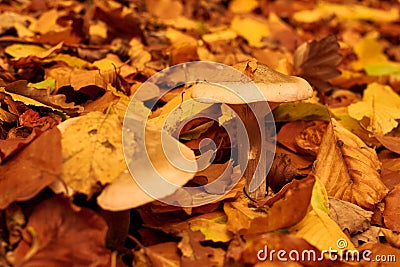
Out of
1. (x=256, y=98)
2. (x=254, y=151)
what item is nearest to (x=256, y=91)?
(x=256, y=98)

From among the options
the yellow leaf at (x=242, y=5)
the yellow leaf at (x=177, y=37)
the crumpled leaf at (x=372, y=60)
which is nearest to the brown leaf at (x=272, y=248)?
the yellow leaf at (x=177, y=37)

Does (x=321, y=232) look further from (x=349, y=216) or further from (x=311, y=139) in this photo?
(x=311, y=139)

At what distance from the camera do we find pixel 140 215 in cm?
122

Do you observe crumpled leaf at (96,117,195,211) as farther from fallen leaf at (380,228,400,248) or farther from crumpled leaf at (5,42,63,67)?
crumpled leaf at (5,42,63,67)

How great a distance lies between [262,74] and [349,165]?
39 centimetres

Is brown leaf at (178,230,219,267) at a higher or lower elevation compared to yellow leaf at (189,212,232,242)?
higher

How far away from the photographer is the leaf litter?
1.05 meters

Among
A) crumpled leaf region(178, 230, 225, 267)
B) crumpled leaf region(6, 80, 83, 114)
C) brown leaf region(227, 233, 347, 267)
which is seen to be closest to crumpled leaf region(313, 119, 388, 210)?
brown leaf region(227, 233, 347, 267)

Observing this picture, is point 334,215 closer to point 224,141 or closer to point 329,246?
point 329,246

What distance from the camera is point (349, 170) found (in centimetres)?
144

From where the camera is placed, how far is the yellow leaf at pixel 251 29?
2561 mm

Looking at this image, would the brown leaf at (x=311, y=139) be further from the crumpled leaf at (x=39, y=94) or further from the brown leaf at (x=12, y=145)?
the brown leaf at (x=12, y=145)

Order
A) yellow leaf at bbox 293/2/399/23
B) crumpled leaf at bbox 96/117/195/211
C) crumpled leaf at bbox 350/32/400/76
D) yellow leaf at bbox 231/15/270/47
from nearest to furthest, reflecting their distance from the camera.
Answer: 1. crumpled leaf at bbox 96/117/195/211
2. crumpled leaf at bbox 350/32/400/76
3. yellow leaf at bbox 231/15/270/47
4. yellow leaf at bbox 293/2/399/23

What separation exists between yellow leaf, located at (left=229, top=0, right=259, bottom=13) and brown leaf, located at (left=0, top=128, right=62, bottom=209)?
7.20 feet
